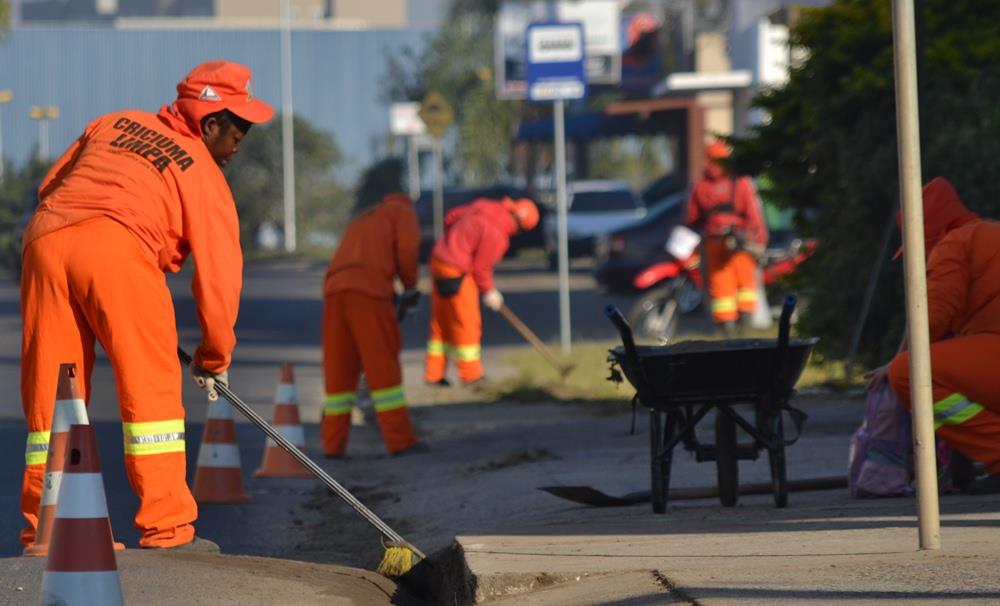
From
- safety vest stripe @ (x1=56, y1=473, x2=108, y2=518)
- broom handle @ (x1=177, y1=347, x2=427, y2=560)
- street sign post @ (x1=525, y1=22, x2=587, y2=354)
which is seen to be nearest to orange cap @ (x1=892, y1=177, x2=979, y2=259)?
broom handle @ (x1=177, y1=347, x2=427, y2=560)

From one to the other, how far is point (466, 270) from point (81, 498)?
10.1 meters

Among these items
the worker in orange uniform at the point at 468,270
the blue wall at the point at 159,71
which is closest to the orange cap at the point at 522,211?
the worker in orange uniform at the point at 468,270

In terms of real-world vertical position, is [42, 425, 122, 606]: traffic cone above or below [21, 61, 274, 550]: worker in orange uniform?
below

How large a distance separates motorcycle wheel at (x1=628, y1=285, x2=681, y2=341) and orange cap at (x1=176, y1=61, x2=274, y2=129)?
12.1 meters

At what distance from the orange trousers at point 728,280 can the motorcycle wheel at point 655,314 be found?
66 centimetres

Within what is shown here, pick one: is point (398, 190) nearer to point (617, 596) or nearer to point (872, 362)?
point (872, 362)

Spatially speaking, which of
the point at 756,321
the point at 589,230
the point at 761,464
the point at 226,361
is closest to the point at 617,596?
the point at 226,361

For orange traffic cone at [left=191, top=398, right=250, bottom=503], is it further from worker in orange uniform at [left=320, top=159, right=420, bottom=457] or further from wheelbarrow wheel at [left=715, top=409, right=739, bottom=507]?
wheelbarrow wheel at [left=715, top=409, right=739, bottom=507]

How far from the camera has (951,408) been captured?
7.67 metres

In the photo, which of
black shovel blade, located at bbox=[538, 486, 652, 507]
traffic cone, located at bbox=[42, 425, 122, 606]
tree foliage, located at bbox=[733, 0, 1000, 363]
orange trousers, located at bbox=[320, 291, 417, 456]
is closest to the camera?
traffic cone, located at bbox=[42, 425, 122, 606]

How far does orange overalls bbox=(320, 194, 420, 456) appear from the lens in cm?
1136

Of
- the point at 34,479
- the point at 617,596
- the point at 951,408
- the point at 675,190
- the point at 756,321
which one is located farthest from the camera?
the point at 675,190

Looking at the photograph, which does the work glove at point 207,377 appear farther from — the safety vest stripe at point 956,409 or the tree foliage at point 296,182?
the tree foliage at point 296,182

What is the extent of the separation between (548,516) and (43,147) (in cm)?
7637
